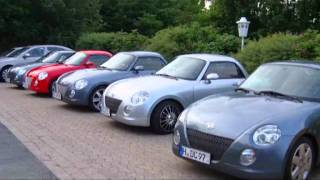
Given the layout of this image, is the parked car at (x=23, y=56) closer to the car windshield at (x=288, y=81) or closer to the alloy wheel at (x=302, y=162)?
the car windshield at (x=288, y=81)

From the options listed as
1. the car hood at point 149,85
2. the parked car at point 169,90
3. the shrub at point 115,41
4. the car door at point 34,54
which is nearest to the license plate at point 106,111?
the parked car at point 169,90

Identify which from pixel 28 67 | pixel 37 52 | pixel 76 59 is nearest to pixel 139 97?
pixel 76 59

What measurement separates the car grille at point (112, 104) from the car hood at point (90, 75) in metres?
2.05

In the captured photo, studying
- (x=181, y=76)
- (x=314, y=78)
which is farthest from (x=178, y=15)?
(x=314, y=78)

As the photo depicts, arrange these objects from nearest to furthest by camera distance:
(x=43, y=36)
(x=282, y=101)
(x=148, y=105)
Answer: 1. (x=282, y=101)
2. (x=148, y=105)
3. (x=43, y=36)

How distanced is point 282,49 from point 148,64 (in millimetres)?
3672

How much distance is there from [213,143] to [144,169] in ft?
3.90

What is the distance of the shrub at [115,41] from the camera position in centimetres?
2375

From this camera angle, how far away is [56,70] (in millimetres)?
14969

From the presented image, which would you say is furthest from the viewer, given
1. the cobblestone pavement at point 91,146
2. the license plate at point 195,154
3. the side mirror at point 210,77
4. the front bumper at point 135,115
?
the side mirror at point 210,77

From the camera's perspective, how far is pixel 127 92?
988 centimetres

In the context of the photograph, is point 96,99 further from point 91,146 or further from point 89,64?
point 91,146

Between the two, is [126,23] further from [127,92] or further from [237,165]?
[237,165]

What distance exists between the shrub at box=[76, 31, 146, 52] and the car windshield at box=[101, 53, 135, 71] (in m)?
9.52
